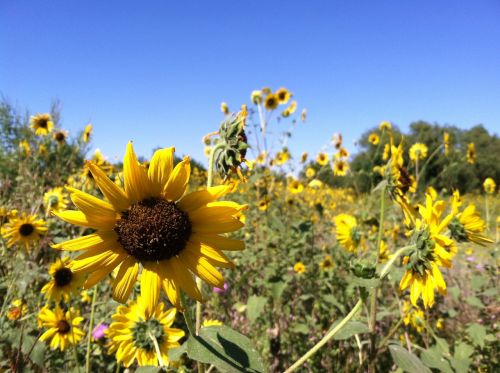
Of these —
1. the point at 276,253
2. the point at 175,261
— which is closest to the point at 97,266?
the point at 175,261

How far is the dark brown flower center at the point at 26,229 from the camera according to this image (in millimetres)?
2578

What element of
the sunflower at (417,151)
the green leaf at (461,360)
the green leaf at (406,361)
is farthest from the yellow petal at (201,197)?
the sunflower at (417,151)

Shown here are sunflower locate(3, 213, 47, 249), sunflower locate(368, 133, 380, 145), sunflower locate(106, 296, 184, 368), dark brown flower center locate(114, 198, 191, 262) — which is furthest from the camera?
sunflower locate(368, 133, 380, 145)

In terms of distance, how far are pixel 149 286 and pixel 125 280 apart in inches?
2.6

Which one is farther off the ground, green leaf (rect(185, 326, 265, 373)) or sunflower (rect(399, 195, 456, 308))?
sunflower (rect(399, 195, 456, 308))

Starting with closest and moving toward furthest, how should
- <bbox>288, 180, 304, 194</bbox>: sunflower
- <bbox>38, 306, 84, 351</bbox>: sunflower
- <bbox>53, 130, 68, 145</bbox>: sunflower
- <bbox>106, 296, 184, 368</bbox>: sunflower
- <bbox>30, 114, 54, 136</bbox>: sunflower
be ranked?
<bbox>106, 296, 184, 368</bbox>: sunflower
<bbox>38, 306, 84, 351</bbox>: sunflower
<bbox>288, 180, 304, 194</bbox>: sunflower
<bbox>30, 114, 54, 136</bbox>: sunflower
<bbox>53, 130, 68, 145</bbox>: sunflower

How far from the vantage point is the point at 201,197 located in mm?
958

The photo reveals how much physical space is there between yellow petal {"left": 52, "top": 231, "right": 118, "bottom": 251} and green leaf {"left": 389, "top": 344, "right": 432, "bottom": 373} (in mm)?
985

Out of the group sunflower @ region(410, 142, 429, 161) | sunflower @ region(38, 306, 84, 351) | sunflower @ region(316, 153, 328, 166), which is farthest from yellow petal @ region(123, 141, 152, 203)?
sunflower @ region(316, 153, 328, 166)

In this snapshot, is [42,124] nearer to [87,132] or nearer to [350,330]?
[87,132]

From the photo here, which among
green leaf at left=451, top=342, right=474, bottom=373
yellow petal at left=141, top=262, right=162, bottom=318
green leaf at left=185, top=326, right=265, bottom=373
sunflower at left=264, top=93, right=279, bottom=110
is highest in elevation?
sunflower at left=264, top=93, right=279, bottom=110

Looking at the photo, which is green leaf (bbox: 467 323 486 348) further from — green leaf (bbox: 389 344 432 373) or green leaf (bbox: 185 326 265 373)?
green leaf (bbox: 185 326 265 373)

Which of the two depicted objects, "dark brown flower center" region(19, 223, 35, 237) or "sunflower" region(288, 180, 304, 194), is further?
"sunflower" region(288, 180, 304, 194)

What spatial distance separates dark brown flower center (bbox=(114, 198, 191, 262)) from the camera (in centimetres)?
92
